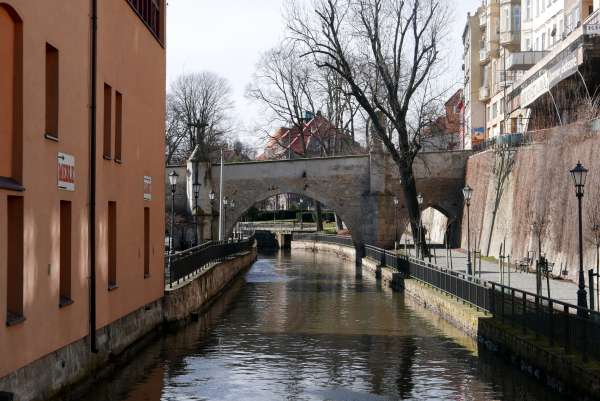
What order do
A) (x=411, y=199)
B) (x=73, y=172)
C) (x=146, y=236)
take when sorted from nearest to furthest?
(x=73, y=172)
(x=146, y=236)
(x=411, y=199)

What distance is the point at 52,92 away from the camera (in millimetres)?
13477

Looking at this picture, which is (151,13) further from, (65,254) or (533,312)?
(533,312)

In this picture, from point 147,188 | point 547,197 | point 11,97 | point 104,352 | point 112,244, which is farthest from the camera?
point 547,197

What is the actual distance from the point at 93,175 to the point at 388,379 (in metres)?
6.20

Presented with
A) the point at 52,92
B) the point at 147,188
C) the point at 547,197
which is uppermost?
the point at 52,92

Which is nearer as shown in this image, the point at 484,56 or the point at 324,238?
the point at 324,238

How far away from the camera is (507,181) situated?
142 ft

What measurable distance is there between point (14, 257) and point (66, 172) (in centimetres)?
239

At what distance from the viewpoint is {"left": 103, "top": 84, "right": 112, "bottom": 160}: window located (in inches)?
679

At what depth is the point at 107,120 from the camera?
57.8 ft

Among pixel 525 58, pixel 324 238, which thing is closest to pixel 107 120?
pixel 525 58

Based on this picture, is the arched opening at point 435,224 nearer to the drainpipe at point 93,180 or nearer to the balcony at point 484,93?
the balcony at point 484,93

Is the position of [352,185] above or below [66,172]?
above

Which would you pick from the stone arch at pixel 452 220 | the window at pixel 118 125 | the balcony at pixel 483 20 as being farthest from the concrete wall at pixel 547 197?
the balcony at pixel 483 20
